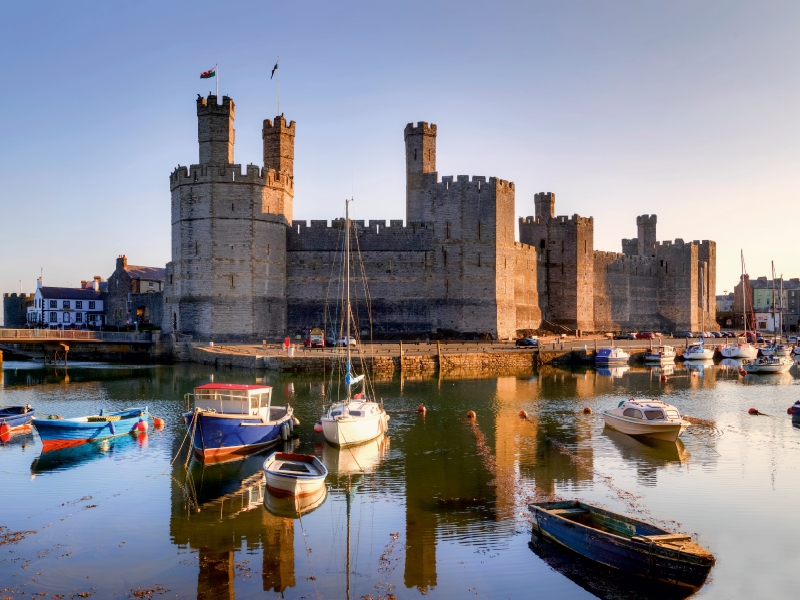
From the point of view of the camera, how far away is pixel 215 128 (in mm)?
41781

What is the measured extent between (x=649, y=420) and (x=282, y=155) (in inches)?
1303

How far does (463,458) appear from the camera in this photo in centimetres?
1777

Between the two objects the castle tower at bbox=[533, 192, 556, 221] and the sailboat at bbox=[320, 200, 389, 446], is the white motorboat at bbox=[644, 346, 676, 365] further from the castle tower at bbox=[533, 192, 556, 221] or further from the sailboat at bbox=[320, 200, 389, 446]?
the sailboat at bbox=[320, 200, 389, 446]

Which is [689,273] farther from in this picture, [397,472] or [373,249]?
[397,472]

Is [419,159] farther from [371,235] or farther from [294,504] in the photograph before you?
[294,504]

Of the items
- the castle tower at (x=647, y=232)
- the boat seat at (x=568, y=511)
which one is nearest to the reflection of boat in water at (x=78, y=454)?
the boat seat at (x=568, y=511)

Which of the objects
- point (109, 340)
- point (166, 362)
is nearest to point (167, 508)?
point (166, 362)

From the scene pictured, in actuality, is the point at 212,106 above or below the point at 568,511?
above

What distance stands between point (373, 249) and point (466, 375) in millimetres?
13663

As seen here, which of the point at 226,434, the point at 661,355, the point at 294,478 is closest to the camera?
the point at 294,478

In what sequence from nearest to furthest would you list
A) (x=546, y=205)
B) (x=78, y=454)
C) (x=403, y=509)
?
(x=403, y=509) → (x=78, y=454) → (x=546, y=205)

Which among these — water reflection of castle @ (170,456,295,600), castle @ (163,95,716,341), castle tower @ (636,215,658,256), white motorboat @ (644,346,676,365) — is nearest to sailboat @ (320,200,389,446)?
water reflection of castle @ (170,456,295,600)

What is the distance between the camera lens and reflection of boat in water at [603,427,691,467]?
17.7 metres

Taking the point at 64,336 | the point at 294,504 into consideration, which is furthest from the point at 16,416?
the point at 64,336
